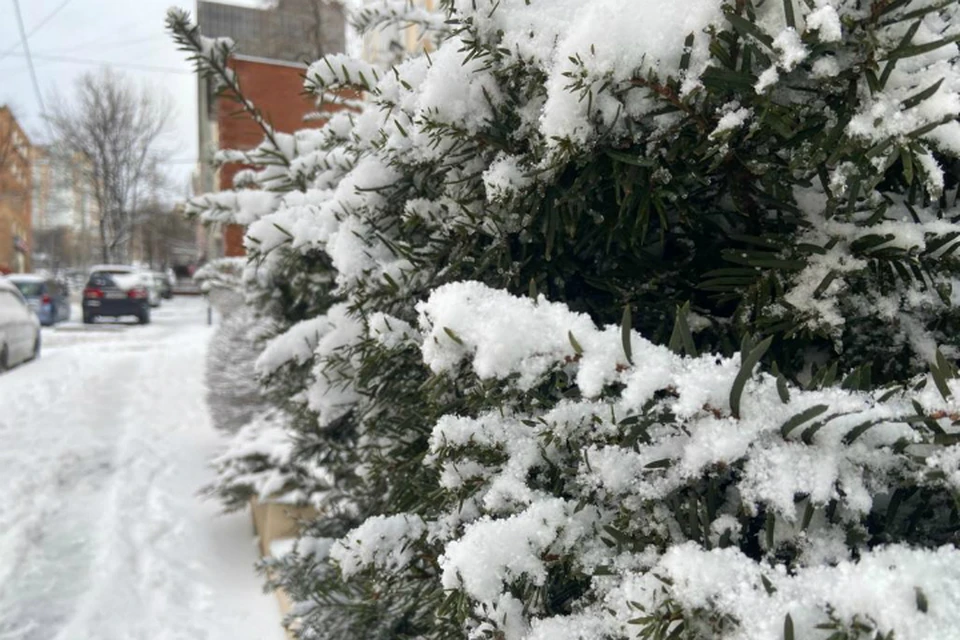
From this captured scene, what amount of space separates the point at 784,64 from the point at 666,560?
63cm

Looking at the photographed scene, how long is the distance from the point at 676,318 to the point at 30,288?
22.6 meters

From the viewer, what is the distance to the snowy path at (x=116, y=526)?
387 centimetres

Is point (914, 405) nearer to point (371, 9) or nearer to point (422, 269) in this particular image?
point (422, 269)

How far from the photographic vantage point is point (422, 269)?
150 centimetres

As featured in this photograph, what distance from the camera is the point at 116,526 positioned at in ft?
16.8

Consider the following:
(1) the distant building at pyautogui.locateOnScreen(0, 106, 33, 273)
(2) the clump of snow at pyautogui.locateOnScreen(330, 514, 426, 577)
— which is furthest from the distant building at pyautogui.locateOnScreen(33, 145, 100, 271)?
(2) the clump of snow at pyautogui.locateOnScreen(330, 514, 426, 577)

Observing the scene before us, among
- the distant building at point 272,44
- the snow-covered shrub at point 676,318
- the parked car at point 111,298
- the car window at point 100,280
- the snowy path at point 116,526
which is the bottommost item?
the snowy path at point 116,526

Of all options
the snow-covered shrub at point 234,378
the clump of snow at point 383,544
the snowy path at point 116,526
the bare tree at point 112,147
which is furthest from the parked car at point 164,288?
the clump of snow at point 383,544

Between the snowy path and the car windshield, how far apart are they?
11236 mm

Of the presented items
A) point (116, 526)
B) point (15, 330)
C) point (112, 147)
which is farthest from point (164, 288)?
point (116, 526)

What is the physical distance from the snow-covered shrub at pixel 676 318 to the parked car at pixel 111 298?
2254 centimetres

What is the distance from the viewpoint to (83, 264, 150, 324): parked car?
2131 centimetres

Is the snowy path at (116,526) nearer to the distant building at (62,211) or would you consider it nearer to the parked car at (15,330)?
the parked car at (15,330)

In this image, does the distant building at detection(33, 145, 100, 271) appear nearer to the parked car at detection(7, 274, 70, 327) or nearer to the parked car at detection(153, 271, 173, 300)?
the parked car at detection(153, 271, 173, 300)
